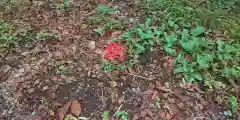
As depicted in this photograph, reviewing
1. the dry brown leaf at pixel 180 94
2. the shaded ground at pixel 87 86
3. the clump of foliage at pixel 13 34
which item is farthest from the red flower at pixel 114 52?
the clump of foliage at pixel 13 34

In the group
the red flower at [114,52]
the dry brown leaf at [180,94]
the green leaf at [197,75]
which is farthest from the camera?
the red flower at [114,52]

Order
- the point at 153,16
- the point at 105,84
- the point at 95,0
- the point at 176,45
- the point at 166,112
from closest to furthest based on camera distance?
the point at 166,112
the point at 105,84
the point at 176,45
the point at 153,16
the point at 95,0

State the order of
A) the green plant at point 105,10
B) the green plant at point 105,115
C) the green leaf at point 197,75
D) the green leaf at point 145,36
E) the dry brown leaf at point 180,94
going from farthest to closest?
the green plant at point 105,10 < the green leaf at point 145,36 < the green leaf at point 197,75 < the dry brown leaf at point 180,94 < the green plant at point 105,115

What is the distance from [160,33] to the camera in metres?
3.13

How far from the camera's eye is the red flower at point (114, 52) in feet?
9.76

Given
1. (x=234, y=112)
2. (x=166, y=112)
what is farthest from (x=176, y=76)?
(x=234, y=112)

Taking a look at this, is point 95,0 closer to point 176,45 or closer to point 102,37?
point 102,37

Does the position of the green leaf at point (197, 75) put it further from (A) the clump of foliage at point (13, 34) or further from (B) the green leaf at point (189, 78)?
(A) the clump of foliage at point (13, 34)

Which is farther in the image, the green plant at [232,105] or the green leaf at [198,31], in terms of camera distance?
Result: the green leaf at [198,31]

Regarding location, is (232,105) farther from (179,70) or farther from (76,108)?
(76,108)

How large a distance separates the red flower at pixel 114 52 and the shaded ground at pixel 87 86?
8cm

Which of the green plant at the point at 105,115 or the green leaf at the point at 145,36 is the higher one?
the green leaf at the point at 145,36

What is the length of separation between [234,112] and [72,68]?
181 cm

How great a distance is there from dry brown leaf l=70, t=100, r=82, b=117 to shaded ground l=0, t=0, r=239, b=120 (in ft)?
0.15
